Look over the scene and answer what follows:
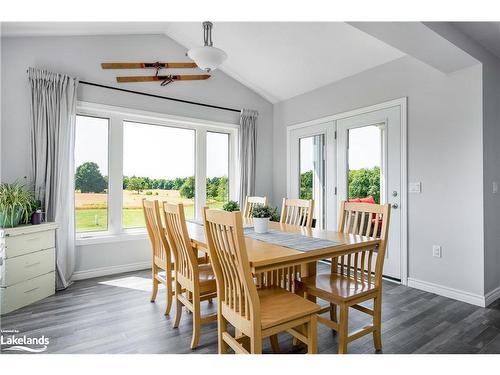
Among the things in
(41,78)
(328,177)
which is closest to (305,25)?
(328,177)

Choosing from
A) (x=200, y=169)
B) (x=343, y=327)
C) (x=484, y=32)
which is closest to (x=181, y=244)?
(x=343, y=327)

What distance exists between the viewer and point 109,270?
3611 millimetres

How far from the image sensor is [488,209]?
9.05ft

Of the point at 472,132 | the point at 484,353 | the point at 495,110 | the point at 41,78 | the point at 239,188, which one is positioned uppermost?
the point at 41,78

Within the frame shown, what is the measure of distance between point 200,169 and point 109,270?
5.91 ft

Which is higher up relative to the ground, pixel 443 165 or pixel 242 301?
pixel 443 165

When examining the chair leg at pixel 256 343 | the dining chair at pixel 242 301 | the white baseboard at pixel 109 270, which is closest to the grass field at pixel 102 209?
the white baseboard at pixel 109 270

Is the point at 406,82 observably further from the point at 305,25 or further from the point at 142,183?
the point at 142,183

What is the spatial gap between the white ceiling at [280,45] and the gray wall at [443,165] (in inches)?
16.0

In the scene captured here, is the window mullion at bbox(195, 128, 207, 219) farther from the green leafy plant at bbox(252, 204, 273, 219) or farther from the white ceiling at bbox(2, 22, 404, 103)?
the green leafy plant at bbox(252, 204, 273, 219)

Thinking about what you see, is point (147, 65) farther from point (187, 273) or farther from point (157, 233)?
point (187, 273)

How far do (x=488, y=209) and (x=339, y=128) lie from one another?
185 cm

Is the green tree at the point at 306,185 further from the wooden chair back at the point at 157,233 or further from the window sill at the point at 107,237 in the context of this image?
the wooden chair back at the point at 157,233

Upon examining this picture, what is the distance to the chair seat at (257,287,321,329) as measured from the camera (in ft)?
4.89
